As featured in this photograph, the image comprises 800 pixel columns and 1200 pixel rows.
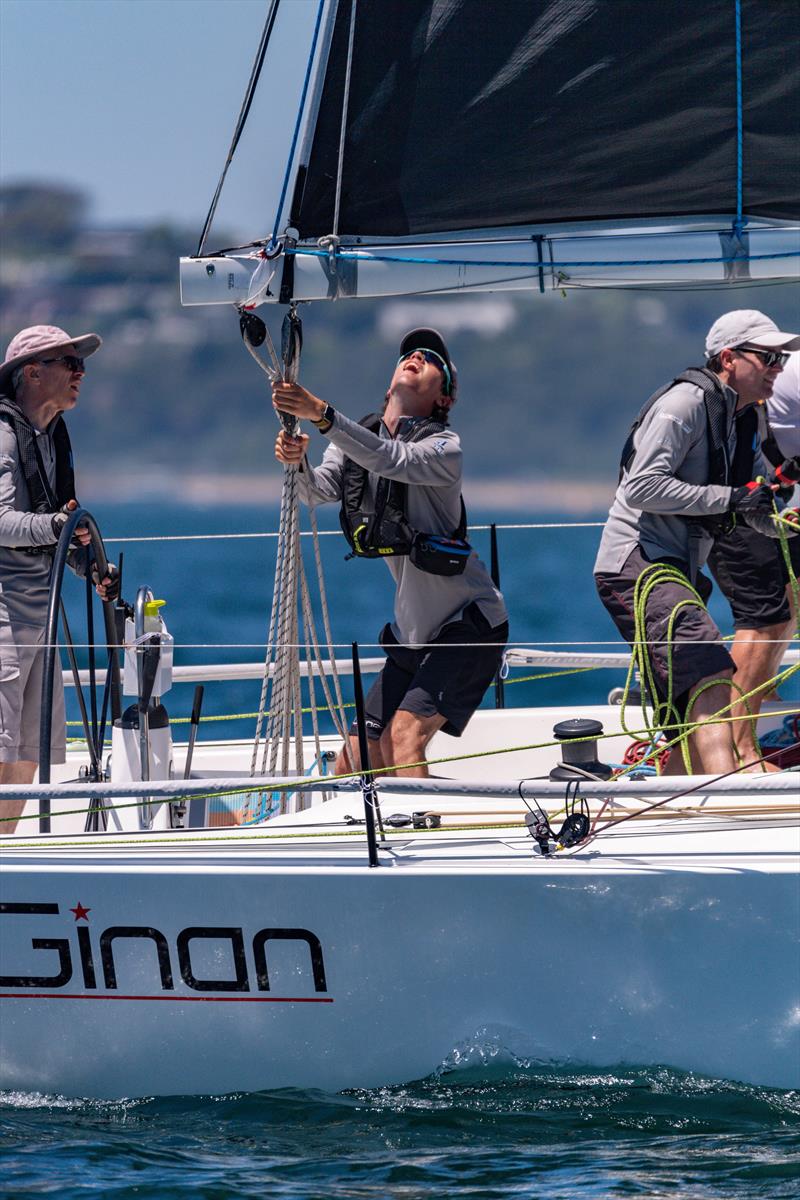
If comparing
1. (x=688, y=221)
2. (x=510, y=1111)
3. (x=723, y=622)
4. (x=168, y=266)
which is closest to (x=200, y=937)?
(x=510, y=1111)

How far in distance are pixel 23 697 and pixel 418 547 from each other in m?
1.21

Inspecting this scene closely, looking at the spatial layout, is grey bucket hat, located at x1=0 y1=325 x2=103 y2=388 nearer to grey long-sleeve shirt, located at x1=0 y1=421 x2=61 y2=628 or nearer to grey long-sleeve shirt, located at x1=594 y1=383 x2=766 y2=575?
grey long-sleeve shirt, located at x1=0 y1=421 x2=61 y2=628

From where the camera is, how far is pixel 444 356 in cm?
485

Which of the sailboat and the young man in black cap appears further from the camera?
the young man in black cap

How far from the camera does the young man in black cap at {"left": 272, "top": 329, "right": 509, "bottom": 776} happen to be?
181 inches

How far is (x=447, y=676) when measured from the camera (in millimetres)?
4629

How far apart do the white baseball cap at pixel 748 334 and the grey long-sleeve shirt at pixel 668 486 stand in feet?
0.50

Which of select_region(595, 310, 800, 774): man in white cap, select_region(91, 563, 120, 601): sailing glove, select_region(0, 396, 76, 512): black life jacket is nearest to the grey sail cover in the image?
select_region(595, 310, 800, 774): man in white cap

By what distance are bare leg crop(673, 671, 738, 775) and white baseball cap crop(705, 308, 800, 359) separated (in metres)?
0.96

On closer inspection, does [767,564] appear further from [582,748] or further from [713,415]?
[582,748]

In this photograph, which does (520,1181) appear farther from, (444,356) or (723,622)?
(723,622)

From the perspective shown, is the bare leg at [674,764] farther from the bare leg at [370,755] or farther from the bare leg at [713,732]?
the bare leg at [370,755]

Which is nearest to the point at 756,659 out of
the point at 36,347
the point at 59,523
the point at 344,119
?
the point at 344,119

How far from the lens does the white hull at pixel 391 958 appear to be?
12.9ft
